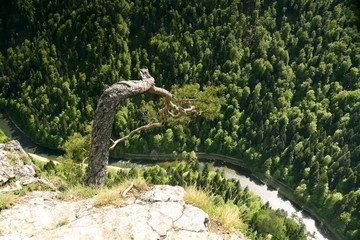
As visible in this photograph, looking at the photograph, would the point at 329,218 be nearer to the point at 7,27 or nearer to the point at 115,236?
the point at 115,236

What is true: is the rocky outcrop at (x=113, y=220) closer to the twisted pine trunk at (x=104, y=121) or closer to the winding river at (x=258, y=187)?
the twisted pine trunk at (x=104, y=121)

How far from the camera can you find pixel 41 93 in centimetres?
11019

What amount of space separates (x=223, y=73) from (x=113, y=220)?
349 feet

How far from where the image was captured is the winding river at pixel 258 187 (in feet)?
282

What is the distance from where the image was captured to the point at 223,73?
115 meters

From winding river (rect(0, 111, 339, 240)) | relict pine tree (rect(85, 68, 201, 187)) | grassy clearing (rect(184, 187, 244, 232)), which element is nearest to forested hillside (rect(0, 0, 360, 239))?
winding river (rect(0, 111, 339, 240))

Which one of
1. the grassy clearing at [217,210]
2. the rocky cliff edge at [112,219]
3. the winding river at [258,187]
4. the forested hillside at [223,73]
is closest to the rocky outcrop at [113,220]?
the rocky cliff edge at [112,219]

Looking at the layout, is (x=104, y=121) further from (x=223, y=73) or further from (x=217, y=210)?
(x=223, y=73)

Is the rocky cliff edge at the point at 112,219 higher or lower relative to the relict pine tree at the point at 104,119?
lower

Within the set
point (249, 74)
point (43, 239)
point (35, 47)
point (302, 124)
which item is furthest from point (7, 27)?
point (43, 239)

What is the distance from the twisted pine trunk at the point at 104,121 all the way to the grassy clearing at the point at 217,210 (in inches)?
162

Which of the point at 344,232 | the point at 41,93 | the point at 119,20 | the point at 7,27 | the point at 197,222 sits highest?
the point at 119,20

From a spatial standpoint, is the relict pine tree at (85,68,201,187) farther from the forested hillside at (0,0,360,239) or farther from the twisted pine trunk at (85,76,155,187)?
the forested hillside at (0,0,360,239)

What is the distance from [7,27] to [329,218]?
12590cm
